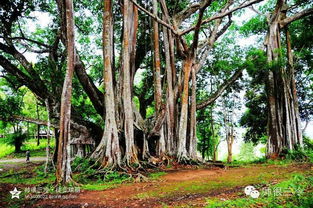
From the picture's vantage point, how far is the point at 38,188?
13.8 feet

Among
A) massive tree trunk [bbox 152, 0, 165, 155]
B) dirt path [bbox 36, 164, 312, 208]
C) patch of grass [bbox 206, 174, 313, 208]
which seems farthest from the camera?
massive tree trunk [bbox 152, 0, 165, 155]

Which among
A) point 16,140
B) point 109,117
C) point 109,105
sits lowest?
point 16,140

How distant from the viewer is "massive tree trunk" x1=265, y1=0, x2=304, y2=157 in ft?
25.6

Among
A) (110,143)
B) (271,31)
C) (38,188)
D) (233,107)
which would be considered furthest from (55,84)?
(233,107)

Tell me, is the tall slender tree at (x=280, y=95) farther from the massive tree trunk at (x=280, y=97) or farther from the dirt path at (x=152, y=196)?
the dirt path at (x=152, y=196)

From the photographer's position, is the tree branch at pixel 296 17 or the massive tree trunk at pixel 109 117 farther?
the tree branch at pixel 296 17

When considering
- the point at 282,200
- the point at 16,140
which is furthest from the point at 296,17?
the point at 16,140

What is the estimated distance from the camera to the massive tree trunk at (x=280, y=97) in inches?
308

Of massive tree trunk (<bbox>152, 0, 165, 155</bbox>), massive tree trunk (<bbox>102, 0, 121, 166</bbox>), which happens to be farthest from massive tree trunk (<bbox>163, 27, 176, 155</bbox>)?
massive tree trunk (<bbox>102, 0, 121, 166</bbox>)

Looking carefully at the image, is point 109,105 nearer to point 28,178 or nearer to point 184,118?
point 184,118

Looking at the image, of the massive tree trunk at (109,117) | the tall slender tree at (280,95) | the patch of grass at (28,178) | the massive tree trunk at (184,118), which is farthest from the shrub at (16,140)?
the tall slender tree at (280,95)

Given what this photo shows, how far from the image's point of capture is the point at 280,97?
8.22 meters

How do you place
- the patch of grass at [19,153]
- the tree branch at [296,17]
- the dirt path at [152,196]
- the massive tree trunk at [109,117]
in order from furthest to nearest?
the patch of grass at [19,153] → the tree branch at [296,17] → the massive tree trunk at [109,117] → the dirt path at [152,196]

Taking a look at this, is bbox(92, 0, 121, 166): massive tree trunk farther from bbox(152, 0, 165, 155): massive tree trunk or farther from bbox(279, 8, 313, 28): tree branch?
bbox(279, 8, 313, 28): tree branch
